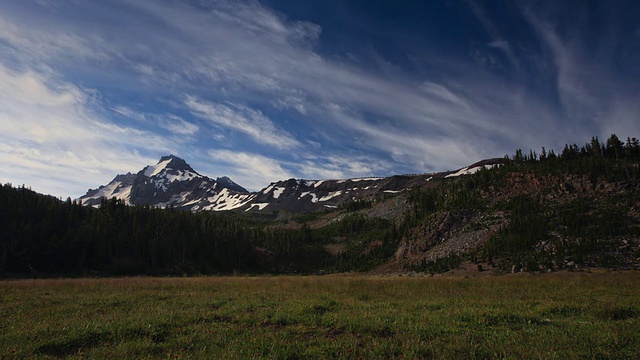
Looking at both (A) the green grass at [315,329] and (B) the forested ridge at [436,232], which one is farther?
(B) the forested ridge at [436,232]

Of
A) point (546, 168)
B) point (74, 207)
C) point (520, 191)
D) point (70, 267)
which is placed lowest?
point (70, 267)

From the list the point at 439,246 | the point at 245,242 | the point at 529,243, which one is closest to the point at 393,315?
the point at 529,243

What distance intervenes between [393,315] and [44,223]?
9784 centimetres

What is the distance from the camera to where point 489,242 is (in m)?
70.0

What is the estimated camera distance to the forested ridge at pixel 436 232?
6156 centimetres

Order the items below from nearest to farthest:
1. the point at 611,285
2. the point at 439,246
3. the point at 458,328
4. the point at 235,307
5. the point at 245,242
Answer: the point at 458,328 → the point at 235,307 → the point at 611,285 → the point at 439,246 → the point at 245,242

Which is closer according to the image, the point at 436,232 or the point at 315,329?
the point at 315,329

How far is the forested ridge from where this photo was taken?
6156 cm

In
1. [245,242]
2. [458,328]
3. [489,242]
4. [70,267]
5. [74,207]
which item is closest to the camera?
[458,328]

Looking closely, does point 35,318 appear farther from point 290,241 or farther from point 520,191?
point 290,241

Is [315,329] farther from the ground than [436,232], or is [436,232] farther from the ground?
[436,232]

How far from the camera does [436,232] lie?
93.9 m

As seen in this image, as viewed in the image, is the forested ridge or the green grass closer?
the green grass

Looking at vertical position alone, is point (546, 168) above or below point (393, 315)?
above
